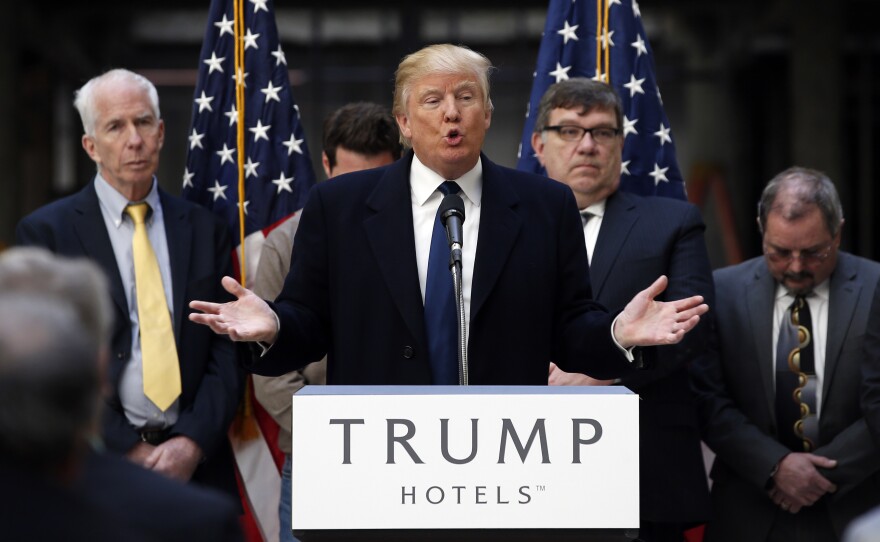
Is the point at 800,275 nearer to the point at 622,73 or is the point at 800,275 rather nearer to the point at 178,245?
the point at 622,73

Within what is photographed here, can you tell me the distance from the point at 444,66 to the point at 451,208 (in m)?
0.50

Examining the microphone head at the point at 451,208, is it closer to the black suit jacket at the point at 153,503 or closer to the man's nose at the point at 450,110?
the man's nose at the point at 450,110

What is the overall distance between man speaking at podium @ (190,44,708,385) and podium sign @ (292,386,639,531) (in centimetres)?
66

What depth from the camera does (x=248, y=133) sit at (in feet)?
18.1

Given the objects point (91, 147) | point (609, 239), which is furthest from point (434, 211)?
point (91, 147)

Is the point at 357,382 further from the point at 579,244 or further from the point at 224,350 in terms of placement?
the point at 224,350

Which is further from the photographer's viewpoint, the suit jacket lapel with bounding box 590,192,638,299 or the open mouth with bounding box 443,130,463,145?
the suit jacket lapel with bounding box 590,192,638,299

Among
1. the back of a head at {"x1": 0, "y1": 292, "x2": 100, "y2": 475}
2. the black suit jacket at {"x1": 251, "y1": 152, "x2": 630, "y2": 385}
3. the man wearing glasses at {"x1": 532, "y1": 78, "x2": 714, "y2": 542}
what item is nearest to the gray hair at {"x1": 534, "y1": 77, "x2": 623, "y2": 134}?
the man wearing glasses at {"x1": 532, "y1": 78, "x2": 714, "y2": 542}

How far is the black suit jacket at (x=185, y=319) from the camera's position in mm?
4527

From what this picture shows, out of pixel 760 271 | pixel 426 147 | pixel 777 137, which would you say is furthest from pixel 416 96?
pixel 777 137

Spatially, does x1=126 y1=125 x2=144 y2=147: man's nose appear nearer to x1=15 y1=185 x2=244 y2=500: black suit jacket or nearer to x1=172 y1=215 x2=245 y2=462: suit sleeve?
x1=15 y1=185 x2=244 y2=500: black suit jacket

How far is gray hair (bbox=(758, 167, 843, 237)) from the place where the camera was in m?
4.63

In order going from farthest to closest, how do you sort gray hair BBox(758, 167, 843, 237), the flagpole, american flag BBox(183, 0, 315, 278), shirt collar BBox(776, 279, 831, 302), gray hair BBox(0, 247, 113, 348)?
american flag BBox(183, 0, 315, 278) < the flagpole < shirt collar BBox(776, 279, 831, 302) < gray hair BBox(758, 167, 843, 237) < gray hair BBox(0, 247, 113, 348)

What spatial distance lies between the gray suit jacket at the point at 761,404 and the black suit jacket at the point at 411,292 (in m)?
1.19
